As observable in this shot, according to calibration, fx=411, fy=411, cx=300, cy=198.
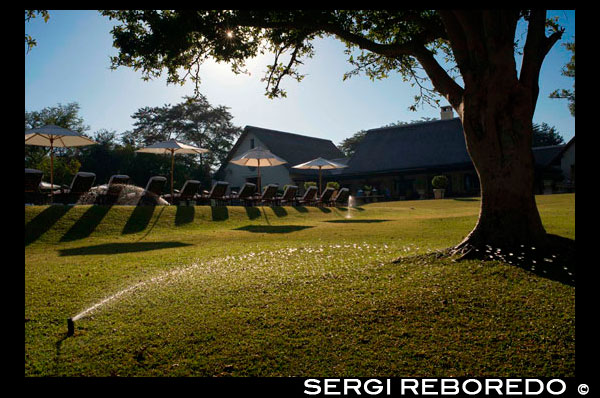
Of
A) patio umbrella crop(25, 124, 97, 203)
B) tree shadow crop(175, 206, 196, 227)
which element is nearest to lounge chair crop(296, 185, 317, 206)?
tree shadow crop(175, 206, 196, 227)

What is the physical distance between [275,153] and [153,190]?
20.3 meters

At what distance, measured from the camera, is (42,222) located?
1107 centimetres

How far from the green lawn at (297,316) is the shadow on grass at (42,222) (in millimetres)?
3012

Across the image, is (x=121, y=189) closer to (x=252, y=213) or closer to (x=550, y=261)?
(x=252, y=213)

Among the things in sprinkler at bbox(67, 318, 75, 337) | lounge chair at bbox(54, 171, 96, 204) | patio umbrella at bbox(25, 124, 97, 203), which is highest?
patio umbrella at bbox(25, 124, 97, 203)

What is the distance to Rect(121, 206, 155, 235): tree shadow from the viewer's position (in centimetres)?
1192

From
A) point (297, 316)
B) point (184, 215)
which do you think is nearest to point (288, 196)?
point (184, 215)

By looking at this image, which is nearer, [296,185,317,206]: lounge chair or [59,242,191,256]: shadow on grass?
[59,242,191,256]: shadow on grass

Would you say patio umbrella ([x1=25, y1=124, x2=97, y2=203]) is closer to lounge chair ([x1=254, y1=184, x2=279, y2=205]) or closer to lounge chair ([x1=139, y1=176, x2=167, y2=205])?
lounge chair ([x1=139, y1=176, x2=167, y2=205])

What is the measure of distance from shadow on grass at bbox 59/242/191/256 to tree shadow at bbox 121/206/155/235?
206cm

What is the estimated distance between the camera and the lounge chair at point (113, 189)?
15328 millimetres

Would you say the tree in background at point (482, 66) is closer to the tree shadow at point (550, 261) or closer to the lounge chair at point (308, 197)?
the tree shadow at point (550, 261)
